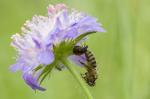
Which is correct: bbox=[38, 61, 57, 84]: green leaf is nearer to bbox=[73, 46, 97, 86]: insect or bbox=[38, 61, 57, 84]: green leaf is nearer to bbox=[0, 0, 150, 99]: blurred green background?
bbox=[73, 46, 97, 86]: insect

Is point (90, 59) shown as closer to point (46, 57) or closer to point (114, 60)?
point (46, 57)

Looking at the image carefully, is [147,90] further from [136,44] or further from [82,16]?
[82,16]

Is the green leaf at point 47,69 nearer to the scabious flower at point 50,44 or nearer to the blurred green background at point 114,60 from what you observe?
the scabious flower at point 50,44

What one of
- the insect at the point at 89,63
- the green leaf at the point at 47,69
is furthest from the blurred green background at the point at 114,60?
the green leaf at the point at 47,69

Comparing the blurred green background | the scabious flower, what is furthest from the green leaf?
the blurred green background

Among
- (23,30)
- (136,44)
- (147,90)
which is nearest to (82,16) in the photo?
(23,30)
